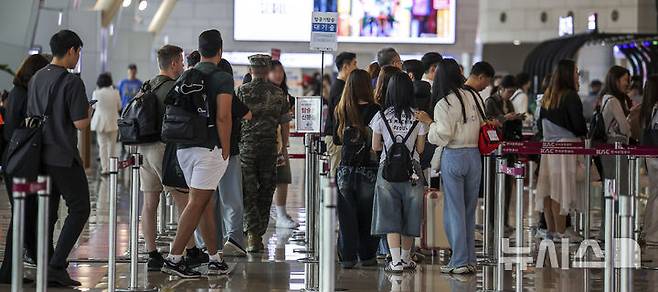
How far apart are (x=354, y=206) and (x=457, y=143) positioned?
1149 millimetres

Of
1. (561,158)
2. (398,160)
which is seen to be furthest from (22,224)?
(561,158)

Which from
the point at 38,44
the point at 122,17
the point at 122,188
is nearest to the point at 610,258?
the point at 38,44

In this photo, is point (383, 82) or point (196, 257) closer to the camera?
point (196, 257)

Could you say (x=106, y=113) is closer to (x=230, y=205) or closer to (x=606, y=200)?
(x=230, y=205)

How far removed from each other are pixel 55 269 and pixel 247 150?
8.79 ft

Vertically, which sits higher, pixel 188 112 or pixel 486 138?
pixel 188 112

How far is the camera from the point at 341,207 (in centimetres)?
1039

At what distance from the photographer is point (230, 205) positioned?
10664 mm

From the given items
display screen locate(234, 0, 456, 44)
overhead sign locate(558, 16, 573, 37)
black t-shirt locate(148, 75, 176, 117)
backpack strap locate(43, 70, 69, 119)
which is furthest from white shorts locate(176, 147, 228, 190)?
overhead sign locate(558, 16, 573, 37)

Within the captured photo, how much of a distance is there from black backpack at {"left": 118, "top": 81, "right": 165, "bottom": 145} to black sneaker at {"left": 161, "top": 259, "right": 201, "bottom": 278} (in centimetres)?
93

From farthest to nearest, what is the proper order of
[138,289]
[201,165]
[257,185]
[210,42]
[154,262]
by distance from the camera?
[257,185] < [154,262] < [210,42] < [201,165] < [138,289]

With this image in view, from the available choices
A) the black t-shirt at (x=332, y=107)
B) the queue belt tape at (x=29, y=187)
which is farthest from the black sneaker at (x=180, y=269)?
the queue belt tape at (x=29, y=187)

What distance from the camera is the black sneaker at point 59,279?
906cm

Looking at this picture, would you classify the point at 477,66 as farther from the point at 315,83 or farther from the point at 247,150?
the point at 315,83
